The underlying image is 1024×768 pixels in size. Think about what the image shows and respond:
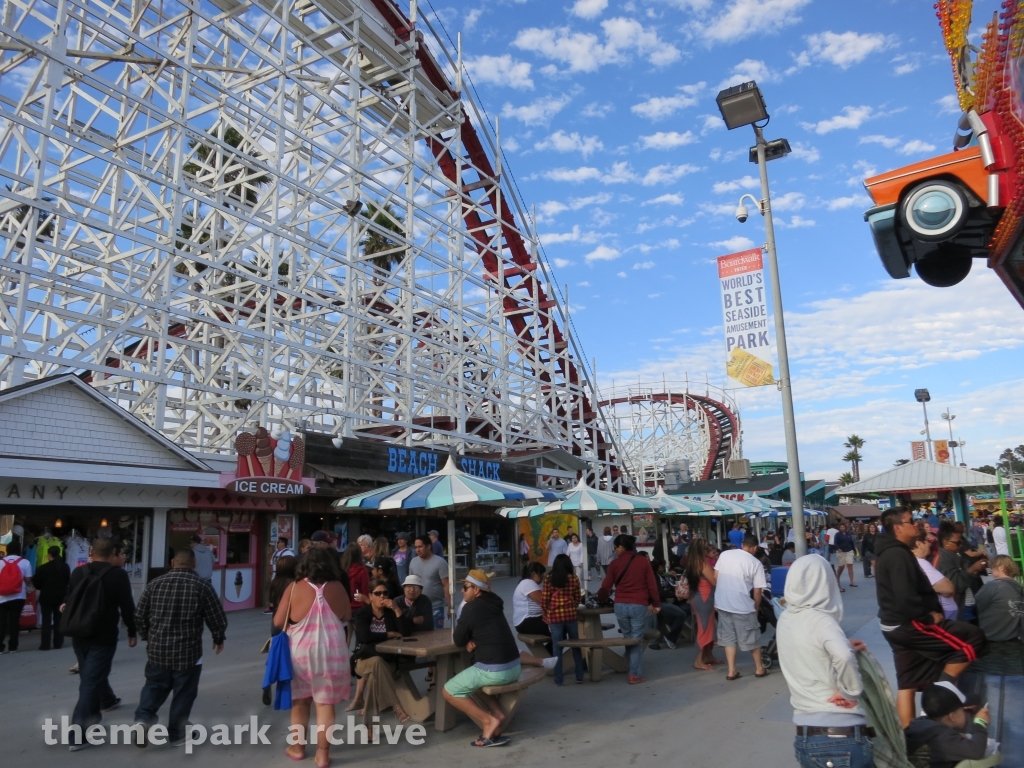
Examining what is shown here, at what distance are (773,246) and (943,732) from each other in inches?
282

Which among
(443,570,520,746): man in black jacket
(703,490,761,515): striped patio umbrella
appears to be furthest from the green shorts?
(703,490,761,515): striped patio umbrella

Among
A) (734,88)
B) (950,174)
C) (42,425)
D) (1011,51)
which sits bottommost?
(42,425)

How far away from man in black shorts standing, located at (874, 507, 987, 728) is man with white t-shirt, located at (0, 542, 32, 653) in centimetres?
929

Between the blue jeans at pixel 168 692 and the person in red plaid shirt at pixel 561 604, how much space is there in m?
3.38

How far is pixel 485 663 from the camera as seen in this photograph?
5387 millimetres

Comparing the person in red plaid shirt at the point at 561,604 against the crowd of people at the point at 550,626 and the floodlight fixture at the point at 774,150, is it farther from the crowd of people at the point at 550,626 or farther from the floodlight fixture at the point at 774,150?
the floodlight fixture at the point at 774,150

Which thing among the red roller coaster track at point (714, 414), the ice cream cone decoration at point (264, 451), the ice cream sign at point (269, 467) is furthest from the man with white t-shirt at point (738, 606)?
the red roller coaster track at point (714, 414)

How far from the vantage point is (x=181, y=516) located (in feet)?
41.6

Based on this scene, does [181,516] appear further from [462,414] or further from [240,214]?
[462,414]

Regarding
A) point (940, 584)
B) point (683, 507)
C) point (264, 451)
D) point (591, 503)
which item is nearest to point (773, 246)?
point (591, 503)

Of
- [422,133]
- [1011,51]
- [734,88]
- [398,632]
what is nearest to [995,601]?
[1011,51]

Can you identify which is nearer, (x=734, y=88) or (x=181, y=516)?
(x=734, y=88)

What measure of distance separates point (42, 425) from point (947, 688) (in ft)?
35.3

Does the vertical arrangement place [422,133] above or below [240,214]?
above
